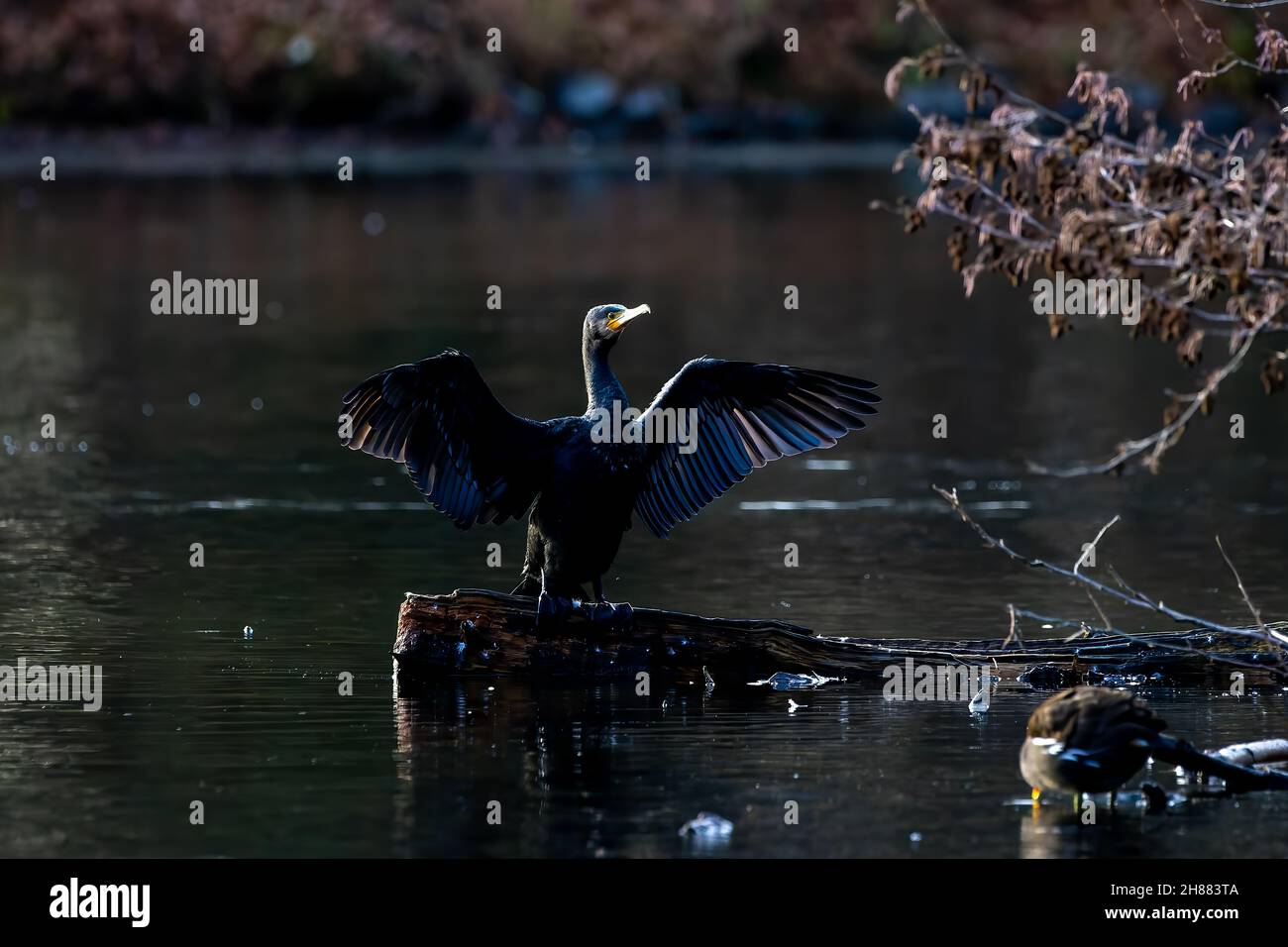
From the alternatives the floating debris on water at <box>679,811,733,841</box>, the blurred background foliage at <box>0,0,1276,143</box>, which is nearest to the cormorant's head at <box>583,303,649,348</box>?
the floating debris on water at <box>679,811,733,841</box>

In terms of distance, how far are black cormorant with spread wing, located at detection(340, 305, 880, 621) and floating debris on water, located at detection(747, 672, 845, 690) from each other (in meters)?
0.91

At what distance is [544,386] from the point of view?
23875 millimetres

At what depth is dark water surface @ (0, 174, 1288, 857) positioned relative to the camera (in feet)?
32.9

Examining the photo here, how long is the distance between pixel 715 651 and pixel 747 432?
44.2 inches

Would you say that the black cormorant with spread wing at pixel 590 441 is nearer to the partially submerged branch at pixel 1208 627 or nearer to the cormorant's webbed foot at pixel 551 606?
the cormorant's webbed foot at pixel 551 606

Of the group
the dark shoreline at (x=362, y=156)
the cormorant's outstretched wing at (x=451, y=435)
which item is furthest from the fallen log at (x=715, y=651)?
the dark shoreline at (x=362, y=156)

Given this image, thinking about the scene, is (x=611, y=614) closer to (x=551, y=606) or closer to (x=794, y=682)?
(x=551, y=606)

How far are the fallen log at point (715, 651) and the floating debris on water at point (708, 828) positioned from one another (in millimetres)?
→ 2339

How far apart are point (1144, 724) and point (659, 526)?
327 cm

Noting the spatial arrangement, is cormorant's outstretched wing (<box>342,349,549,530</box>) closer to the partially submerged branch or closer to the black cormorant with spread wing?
the black cormorant with spread wing

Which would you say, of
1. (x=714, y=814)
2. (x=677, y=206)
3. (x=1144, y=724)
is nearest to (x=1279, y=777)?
(x=1144, y=724)

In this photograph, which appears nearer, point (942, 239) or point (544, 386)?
point (544, 386)
